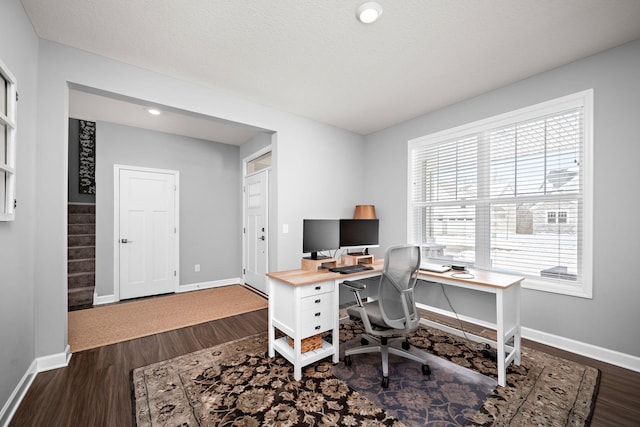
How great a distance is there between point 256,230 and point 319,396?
10.1ft

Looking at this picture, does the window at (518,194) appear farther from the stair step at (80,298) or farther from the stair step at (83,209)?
the stair step at (83,209)

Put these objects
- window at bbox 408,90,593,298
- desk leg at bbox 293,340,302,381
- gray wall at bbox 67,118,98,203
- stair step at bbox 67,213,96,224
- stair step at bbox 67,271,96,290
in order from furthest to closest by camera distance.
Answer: gray wall at bbox 67,118,98,203 → stair step at bbox 67,213,96,224 → stair step at bbox 67,271,96,290 → window at bbox 408,90,593,298 → desk leg at bbox 293,340,302,381

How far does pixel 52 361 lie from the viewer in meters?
2.15

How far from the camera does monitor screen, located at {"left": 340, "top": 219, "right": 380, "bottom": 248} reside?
3016 millimetres

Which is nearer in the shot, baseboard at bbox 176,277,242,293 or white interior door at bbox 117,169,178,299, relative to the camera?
white interior door at bbox 117,169,178,299

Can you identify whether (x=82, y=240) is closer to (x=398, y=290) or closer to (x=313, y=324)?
(x=313, y=324)

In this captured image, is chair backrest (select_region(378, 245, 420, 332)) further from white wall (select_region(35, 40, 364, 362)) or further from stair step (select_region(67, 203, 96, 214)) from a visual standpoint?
stair step (select_region(67, 203, 96, 214))

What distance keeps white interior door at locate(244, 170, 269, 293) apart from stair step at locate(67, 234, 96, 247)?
2.25 meters

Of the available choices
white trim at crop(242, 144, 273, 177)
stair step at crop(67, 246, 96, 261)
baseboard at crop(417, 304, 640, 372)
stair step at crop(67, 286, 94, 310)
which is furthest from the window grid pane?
stair step at crop(67, 246, 96, 261)

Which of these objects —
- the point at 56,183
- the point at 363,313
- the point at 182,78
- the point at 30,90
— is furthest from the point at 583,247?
the point at 30,90

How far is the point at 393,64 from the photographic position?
2479mm

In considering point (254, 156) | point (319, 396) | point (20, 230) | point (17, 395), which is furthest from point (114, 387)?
point (254, 156)

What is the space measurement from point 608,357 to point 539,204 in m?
1.41

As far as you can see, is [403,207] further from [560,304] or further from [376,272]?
[560,304]
